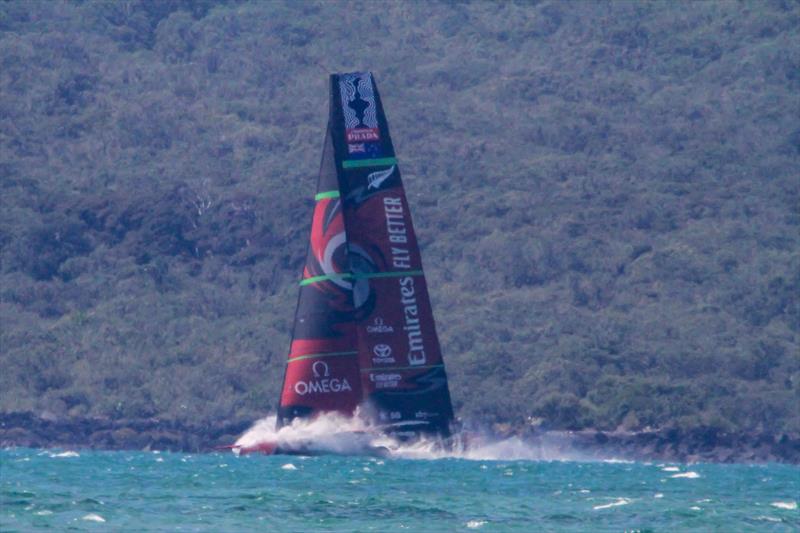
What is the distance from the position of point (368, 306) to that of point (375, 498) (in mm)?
13893

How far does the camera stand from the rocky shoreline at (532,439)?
72.4m

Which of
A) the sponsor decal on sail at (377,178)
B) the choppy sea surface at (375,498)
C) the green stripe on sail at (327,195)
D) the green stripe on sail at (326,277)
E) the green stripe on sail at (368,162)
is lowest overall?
the choppy sea surface at (375,498)

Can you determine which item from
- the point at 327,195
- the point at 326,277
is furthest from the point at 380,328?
the point at 327,195

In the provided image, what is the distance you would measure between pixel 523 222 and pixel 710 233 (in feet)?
30.8

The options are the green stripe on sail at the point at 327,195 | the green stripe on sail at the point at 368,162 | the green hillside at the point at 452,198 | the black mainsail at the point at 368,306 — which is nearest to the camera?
the black mainsail at the point at 368,306

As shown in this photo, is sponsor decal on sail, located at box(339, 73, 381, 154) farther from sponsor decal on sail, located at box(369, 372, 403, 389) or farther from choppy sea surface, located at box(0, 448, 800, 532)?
choppy sea surface, located at box(0, 448, 800, 532)

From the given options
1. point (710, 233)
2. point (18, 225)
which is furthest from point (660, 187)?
point (18, 225)

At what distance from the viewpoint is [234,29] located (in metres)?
130

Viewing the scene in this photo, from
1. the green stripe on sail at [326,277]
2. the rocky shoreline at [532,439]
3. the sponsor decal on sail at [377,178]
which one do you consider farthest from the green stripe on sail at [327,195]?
the rocky shoreline at [532,439]

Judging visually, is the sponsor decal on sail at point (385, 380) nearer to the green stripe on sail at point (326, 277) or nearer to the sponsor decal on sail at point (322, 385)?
the sponsor decal on sail at point (322, 385)

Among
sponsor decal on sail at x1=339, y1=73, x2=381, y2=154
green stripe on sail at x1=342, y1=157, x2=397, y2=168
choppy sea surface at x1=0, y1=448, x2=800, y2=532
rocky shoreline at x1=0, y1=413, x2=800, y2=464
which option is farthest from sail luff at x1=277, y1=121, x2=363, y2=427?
rocky shoreline at x1=0, y1=413, x2=800, y2=464

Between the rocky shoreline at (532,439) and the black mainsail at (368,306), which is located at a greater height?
the black mainsail at (368,306)

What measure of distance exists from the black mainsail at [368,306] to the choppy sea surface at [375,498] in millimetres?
1429

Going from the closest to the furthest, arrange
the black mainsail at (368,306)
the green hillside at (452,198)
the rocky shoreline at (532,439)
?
the black mainsail at (368,306), the rocky shoreline at (532,439), the green hillside at (452,198)
